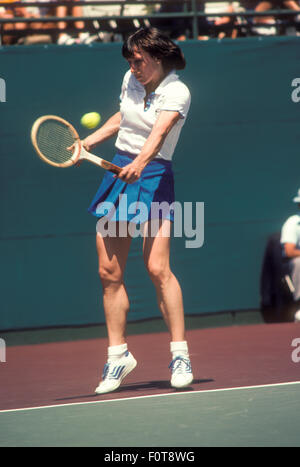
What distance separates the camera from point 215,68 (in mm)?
7711

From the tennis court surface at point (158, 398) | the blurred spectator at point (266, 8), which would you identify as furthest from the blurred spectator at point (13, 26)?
the tennis court surface at point (158, 398)

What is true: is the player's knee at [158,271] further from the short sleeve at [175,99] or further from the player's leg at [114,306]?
the short sleeve at [175,99]

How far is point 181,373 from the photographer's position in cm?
473

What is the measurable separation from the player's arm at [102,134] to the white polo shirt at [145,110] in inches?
4.6

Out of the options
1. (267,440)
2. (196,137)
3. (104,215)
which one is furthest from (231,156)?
(267,440)

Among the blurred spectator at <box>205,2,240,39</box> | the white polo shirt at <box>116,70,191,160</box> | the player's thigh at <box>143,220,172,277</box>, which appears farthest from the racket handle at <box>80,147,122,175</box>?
the blurred spectator at <box>205,2,240,39</box>

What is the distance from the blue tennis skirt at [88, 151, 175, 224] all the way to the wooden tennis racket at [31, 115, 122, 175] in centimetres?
23

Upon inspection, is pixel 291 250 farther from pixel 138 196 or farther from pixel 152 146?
pixel 152 146

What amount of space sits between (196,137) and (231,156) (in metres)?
0.35

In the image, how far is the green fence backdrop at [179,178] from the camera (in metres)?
7.36

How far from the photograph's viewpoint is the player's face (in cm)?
473

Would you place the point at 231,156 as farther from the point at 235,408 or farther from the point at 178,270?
the point at 235,408

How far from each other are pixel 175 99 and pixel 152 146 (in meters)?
0.30
